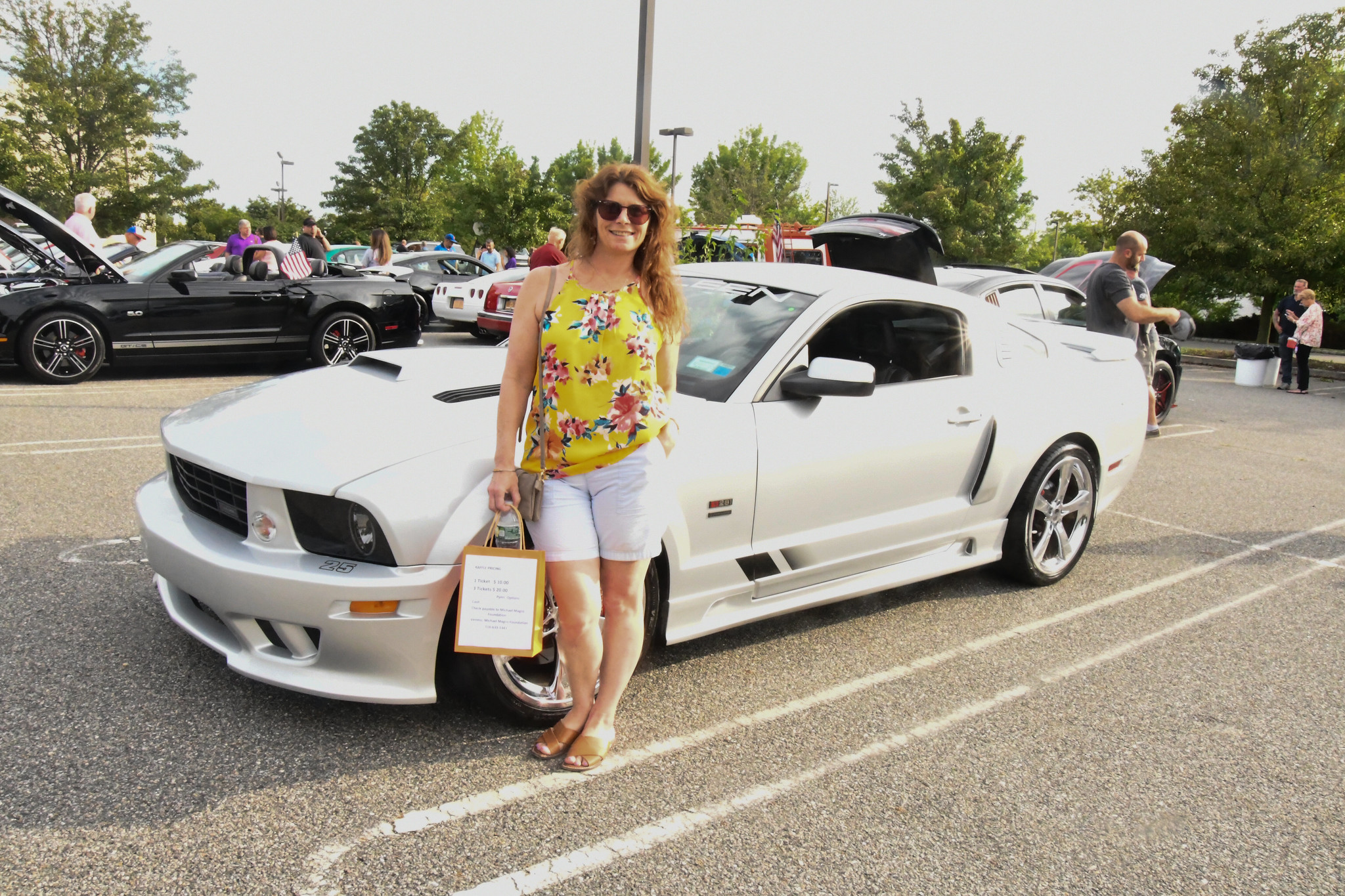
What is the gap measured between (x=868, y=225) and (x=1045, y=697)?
16.1ft

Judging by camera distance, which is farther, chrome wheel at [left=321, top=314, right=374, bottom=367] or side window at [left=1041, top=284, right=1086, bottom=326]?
chrome wheel at [left=321, top=314, right=374, bottom=367]

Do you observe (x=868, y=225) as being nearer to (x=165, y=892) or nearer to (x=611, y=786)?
(x=611, y=786)

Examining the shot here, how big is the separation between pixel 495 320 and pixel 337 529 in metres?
10.2

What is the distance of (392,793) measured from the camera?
2.69 metres

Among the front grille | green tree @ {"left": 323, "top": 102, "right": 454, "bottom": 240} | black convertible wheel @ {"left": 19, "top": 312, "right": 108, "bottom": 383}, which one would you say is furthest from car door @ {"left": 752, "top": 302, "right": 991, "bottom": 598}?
green tree @ {"left": 323, "top": 102, "right": 454, "bottom": 240}

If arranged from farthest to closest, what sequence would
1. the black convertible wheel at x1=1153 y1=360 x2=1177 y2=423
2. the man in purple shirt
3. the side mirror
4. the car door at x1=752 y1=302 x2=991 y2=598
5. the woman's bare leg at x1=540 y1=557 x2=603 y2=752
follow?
the man in purple shirt < the black convertible wheel at x1=1153 y1=360 x2=1177 y2=423 < the car door at x1=752 y1=302 x2=991 y2=598 < the side mirror < the woman's bare leg at x1=540 y1=557 x2=603 y2=752

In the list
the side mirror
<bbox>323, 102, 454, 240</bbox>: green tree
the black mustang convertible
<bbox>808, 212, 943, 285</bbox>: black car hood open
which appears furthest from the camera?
<bbox>323, 102, 454, 240</bbox>: green tree

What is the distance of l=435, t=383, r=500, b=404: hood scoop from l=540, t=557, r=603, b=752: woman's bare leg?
0.80 meters

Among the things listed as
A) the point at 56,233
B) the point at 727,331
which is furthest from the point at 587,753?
the point at 56,233

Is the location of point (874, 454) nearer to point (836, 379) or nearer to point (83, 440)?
point (836, 379)

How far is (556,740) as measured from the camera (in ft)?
9.66

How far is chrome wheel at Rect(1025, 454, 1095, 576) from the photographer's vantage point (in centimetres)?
465

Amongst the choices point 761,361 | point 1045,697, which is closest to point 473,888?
point 761,361

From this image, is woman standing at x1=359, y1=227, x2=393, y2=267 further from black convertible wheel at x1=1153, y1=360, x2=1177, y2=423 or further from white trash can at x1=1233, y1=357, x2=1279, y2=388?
white trash can at x1=1233, y1=357, x2=1279, y2=388
